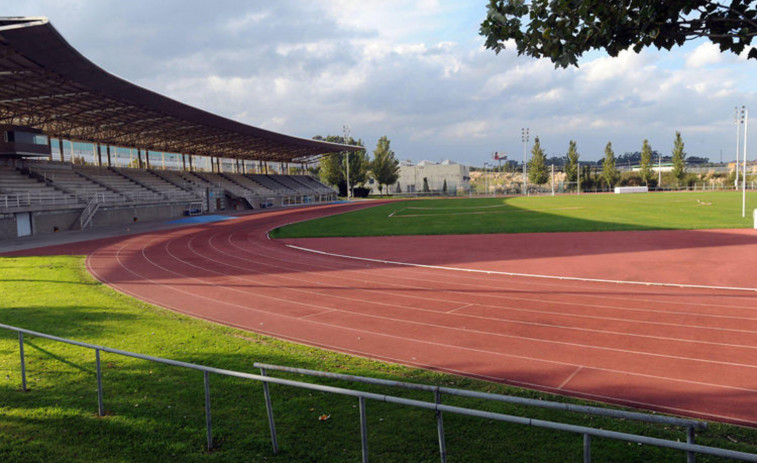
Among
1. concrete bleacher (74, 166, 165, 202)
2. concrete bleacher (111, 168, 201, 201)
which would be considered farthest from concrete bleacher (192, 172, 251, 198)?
concrete bleacher (74, 166, 165, 202)

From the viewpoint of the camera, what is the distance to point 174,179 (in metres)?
58.0

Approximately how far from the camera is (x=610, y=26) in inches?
172

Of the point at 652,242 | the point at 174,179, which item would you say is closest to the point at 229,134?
the point at 174,179

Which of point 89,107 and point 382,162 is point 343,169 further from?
point 89,107

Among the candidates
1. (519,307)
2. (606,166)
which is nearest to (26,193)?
(519,307)

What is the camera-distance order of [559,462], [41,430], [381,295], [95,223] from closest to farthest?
[559,462] → [41,430] → [381,295] → [95,223]

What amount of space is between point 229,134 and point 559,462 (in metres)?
56.9

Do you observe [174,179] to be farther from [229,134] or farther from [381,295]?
[381,295]

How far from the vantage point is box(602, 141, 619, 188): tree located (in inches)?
4070

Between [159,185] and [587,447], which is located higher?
[159,185]

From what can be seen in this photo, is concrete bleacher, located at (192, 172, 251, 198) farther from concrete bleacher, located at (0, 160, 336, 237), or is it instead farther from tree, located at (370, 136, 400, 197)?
tree, located at (370, 136, 400, 197)

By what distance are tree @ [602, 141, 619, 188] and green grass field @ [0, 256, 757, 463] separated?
108 meters

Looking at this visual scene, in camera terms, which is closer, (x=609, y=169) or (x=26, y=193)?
(x=26, y=193)

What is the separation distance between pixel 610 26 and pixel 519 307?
352 inches
